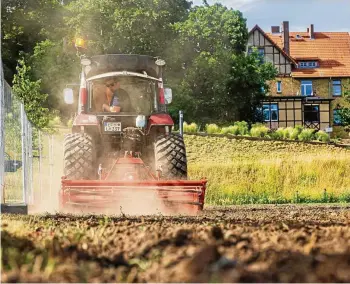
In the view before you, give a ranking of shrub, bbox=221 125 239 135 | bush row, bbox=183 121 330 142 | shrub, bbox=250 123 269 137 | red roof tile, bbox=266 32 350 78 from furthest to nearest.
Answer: red roof tile, bbox=266 32 350 78 < shrub, bbox=250 123 269 137 < bush row, bbox=183 121 330 142 < shrub, bbox=221 125 239 135

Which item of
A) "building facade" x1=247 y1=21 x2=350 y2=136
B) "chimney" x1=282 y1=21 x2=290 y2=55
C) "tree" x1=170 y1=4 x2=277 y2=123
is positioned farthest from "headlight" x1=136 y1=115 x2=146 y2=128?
"chimney" x1=282 y1=21 x2=290 y2=55

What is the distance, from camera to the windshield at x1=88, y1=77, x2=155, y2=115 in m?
17.0

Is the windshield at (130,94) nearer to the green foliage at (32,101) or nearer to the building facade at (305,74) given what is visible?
the green foliage at (32,101)

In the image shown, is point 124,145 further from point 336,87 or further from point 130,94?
point 336,87

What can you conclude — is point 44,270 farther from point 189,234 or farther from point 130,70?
point 130,70

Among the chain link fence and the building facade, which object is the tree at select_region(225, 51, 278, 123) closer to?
the building facade

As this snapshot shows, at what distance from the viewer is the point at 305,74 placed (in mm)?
81688

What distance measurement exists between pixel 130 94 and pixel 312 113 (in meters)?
60.2

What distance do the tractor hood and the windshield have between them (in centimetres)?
21

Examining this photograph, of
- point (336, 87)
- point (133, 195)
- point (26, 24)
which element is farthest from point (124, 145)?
point (336, 87)

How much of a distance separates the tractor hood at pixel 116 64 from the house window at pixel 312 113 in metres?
59.1

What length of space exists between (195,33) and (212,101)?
4.15 m

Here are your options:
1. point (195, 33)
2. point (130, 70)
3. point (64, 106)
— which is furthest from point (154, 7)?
point (130, 70)

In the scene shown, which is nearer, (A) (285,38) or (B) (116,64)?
(B) (116,64)
